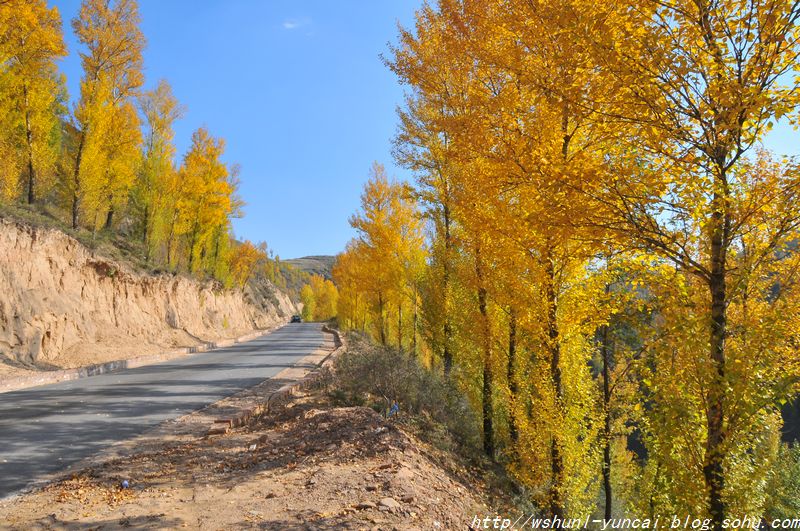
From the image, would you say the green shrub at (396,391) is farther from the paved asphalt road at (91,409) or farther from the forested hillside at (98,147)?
the forested hillside at (98,147)

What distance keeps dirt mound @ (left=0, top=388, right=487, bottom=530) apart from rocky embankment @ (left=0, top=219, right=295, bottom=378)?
895 cm

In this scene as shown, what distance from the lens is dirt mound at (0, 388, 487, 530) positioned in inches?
143

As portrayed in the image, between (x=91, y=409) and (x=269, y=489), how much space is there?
5.80 meters

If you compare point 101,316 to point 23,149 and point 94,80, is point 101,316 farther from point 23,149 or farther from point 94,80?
point 94,80

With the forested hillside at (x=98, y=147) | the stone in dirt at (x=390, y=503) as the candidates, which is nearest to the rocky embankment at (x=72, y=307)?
the forested hillside at (x=98, y=147)

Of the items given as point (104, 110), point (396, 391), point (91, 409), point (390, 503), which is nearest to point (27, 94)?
point (104, 110)

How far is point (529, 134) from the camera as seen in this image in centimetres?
581

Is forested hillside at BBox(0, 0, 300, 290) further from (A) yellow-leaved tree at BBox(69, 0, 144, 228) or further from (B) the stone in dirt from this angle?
(B) the stone in dirt

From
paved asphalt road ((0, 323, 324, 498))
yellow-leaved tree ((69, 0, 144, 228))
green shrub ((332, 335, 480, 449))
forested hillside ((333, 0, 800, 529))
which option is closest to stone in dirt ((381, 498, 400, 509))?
forested hillside ((333, 0, 800, 529))

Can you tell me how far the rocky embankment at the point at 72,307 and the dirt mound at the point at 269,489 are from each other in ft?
29.4

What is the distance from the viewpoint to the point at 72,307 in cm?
1541

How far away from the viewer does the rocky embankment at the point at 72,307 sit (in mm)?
12734

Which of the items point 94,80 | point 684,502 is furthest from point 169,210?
point 684,502

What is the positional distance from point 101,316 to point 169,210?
954 centimetres
